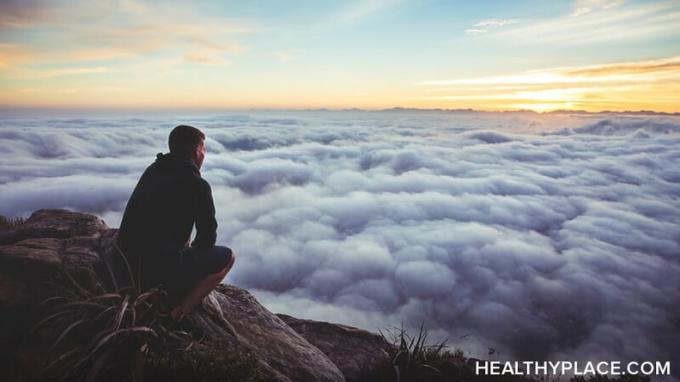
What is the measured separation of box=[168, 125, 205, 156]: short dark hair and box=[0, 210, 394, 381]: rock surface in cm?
188

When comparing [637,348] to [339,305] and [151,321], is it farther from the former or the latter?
[151,321]

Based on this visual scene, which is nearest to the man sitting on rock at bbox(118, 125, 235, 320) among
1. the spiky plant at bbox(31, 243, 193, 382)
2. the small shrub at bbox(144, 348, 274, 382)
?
the spiky plant at bbox(31, 243, 193, 382)

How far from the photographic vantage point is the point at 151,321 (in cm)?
402

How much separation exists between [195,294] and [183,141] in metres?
1.75

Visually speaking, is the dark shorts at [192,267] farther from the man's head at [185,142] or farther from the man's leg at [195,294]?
the man's head at [185,142]

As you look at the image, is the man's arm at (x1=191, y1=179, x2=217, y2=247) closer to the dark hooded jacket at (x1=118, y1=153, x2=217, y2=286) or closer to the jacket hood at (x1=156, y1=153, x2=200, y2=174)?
the dark hooded jacket at (x1=118, y1=153, x2=217, y2=286)

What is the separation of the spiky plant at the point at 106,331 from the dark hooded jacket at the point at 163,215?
Result: 0.20 m

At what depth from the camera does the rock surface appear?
4.20 m

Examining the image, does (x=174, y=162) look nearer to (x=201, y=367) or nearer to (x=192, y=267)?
(x=192, y=267)

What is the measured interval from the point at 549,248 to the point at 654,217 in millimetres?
46423

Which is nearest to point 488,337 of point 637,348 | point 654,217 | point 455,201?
point 637,348

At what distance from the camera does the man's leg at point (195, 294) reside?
13.8ft

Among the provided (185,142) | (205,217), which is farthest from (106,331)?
(185,142)

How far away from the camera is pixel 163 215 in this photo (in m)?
3.84
